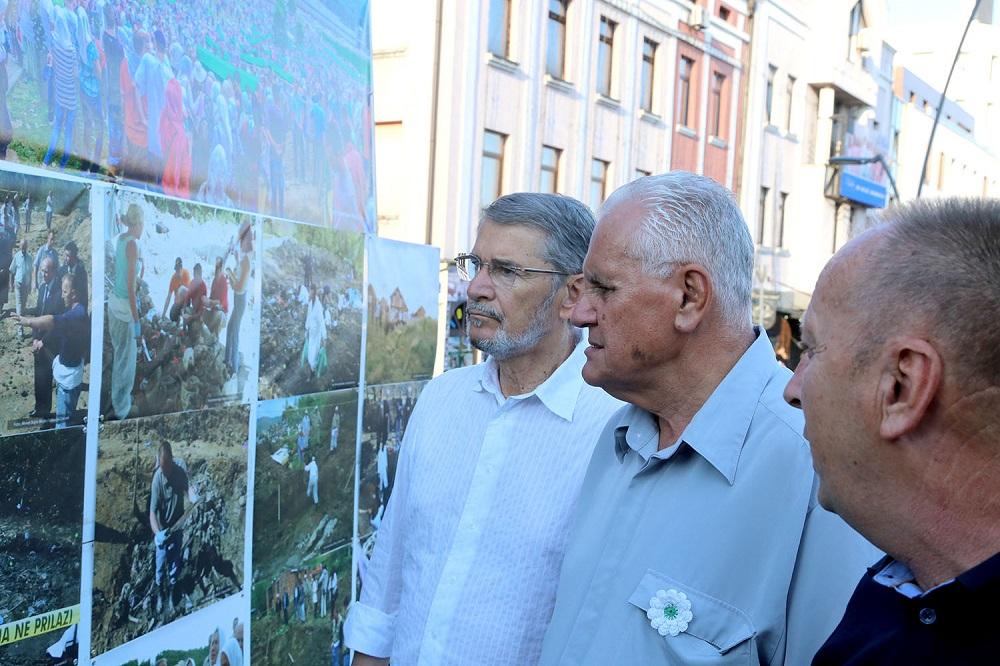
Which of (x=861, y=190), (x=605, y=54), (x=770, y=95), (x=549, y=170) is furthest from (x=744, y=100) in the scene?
→ (x=549, y=170)

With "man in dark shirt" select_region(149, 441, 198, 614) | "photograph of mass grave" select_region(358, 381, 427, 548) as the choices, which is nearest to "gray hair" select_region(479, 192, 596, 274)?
"man in dark shirt" select_region(149, 441, 198, 614)

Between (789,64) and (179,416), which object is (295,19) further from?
(789,64)

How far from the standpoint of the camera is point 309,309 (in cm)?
318

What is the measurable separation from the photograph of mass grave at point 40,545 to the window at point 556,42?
48.7 ft

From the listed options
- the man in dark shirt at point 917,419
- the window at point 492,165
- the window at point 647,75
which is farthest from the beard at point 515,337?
the window at point 647,75

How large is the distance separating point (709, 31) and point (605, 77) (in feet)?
14.7

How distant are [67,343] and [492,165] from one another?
13.5m

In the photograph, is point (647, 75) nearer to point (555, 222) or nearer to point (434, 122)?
point (434, 122)

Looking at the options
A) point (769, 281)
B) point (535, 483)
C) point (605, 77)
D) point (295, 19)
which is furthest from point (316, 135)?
point (769, 281)

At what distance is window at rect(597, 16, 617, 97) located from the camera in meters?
17.6

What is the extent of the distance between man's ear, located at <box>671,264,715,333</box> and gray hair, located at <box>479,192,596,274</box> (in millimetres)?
856

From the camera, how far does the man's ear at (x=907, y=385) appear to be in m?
1.14

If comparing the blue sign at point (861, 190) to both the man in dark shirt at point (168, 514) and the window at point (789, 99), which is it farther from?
the man in dark shirt at point (168, 514)

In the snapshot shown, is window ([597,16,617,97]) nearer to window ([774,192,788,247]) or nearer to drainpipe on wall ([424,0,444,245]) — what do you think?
drainpipe on wall ([424,0,444,245])
